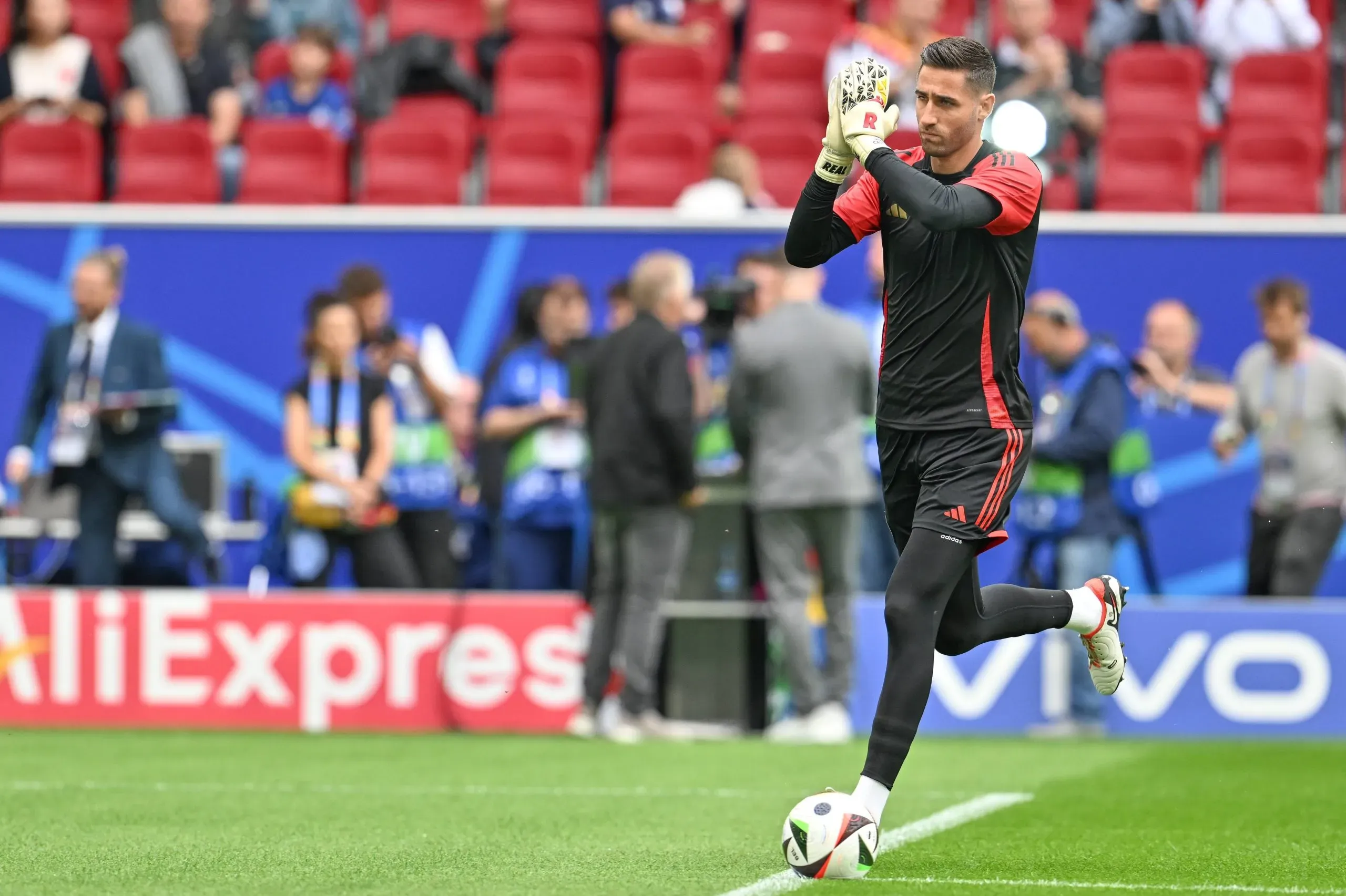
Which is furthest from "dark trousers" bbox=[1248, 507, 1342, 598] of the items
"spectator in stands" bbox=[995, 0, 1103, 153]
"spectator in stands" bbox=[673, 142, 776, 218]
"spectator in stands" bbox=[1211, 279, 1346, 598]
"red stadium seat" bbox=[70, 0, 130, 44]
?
"red stadium seat" bbox=[70, 0, 130, 44]

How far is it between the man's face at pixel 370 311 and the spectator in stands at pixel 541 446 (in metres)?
1.02

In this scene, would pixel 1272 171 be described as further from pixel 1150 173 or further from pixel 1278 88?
pixel 1278 88

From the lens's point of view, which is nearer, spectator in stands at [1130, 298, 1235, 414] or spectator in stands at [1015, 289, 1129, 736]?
spectator in stands at [1015, 289, 1129, 736]

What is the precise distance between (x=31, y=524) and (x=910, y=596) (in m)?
8.86

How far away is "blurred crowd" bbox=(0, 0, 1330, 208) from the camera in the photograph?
13.8 meters

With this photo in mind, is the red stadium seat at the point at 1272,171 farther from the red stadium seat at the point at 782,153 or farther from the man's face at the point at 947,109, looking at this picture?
the man's face at the point at 947,109

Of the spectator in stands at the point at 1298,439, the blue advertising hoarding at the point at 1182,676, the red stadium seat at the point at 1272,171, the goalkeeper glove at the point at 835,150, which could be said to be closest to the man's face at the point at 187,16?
the red stadium seat at the point at 1272,171

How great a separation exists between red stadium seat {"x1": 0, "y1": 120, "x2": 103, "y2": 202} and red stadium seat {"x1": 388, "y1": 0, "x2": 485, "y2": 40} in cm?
263

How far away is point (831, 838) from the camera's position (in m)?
5.00

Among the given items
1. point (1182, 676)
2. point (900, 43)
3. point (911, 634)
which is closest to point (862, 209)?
point (911, 634)

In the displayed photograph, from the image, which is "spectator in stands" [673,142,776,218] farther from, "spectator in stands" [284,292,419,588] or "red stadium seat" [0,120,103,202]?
"red stadium seat" [0,120,103,202]

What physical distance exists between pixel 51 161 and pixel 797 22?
5381 mm

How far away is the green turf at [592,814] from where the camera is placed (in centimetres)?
516

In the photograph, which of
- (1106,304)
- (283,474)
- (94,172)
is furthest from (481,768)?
(94,172)
